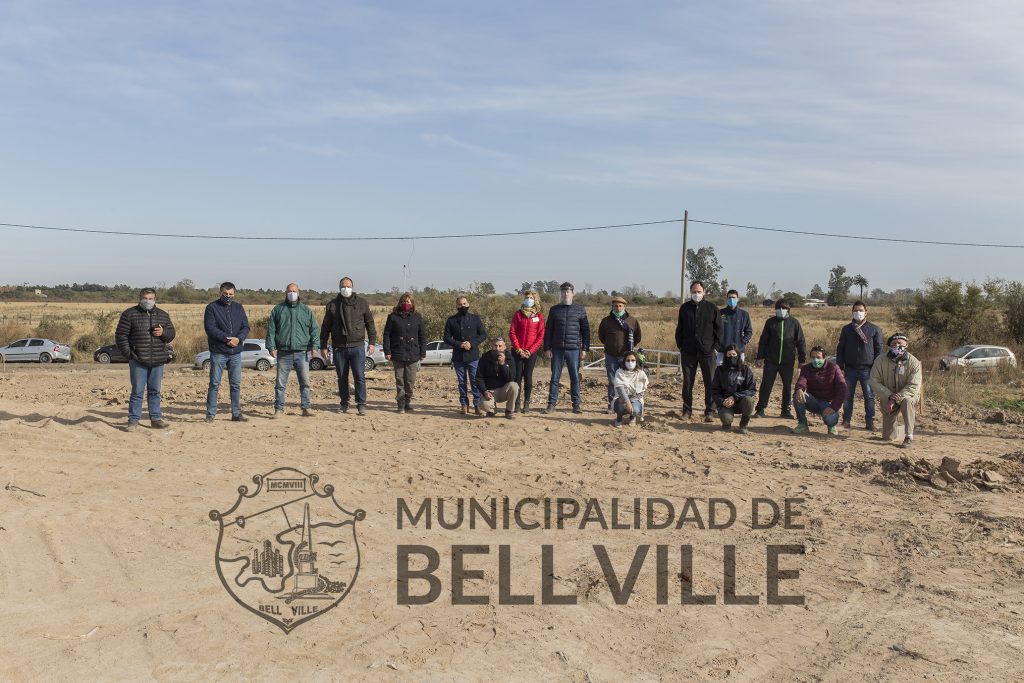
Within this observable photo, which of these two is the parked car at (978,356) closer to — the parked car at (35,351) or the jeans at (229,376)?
the jeans at (229,376)

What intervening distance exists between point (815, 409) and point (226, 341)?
792 cm

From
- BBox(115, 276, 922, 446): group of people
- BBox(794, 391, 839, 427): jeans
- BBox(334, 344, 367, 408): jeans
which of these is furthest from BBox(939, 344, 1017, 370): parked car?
BBox(334, 344, 367, 408): jeans

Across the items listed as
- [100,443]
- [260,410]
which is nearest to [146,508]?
[100,443]

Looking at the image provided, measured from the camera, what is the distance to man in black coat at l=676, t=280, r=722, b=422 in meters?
11.4

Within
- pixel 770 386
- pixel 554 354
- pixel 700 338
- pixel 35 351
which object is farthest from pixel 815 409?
pixel 35 351

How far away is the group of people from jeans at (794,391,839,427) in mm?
17

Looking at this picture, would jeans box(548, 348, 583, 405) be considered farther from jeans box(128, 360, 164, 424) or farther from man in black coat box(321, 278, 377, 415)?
jeans box(128, 360, 164, 424)

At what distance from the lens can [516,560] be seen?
6.05 metres

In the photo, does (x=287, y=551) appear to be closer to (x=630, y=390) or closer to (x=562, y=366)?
(x=630, y=390)

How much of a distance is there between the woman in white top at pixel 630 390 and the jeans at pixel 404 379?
2975mm

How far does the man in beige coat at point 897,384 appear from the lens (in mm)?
10062

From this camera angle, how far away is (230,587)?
18.0 feet

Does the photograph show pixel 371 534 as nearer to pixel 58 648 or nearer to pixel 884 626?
pixel 58 648

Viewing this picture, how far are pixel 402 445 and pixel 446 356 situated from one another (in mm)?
19150
